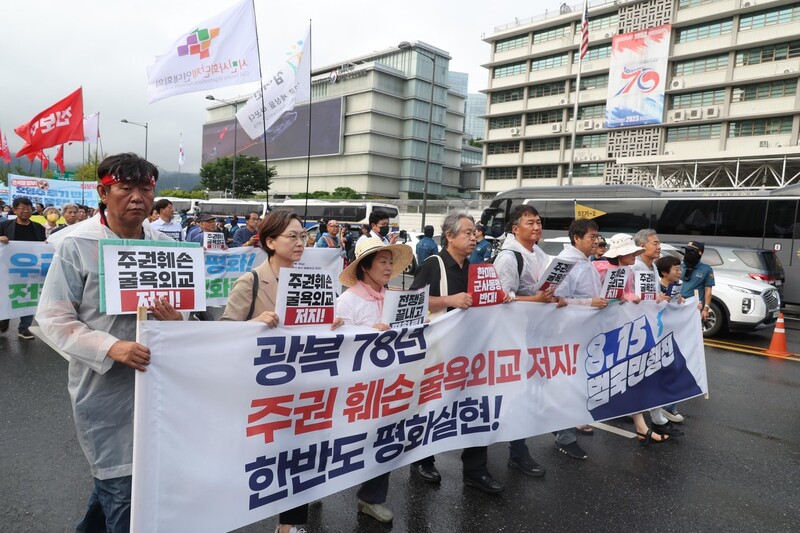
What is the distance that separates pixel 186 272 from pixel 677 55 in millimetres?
47394

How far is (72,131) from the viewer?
13.3 m

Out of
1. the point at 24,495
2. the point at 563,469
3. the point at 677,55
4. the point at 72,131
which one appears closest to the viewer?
the point at 24,495

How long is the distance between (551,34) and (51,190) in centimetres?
4417

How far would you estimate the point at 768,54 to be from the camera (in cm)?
3622

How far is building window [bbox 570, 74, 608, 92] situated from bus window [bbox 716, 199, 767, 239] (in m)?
34.3

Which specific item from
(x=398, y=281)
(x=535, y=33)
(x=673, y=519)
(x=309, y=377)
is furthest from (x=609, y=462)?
(x=535, y=33)

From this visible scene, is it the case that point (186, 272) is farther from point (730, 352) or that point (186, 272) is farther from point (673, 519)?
point (730, 352)

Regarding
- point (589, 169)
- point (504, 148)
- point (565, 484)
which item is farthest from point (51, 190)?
point (504, 148)

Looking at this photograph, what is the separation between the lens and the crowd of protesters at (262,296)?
6.59 feet

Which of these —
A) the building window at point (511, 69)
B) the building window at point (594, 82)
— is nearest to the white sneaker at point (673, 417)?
the building window at point (594, 82)

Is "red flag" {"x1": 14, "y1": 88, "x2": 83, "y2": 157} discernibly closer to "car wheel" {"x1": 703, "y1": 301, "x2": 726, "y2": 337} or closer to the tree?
"car wheel" {"x1": 703, "y1": 301, "x2": 726, "y2": 337}

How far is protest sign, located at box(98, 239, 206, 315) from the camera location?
1971 millimetres

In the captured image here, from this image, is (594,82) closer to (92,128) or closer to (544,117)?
(544,117)

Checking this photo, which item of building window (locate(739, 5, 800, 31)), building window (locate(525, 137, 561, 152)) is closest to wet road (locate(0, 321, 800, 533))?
building window (locate(739, 5, 800, 31))
